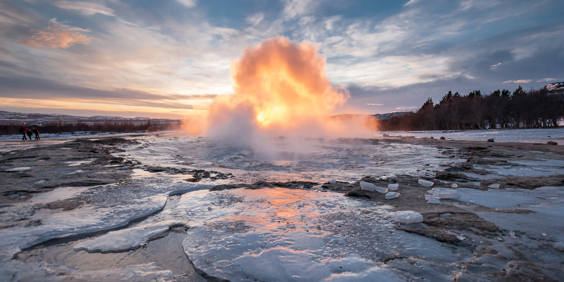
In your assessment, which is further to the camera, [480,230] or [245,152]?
[245,152]

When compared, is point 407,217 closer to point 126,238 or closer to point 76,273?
point 126,238

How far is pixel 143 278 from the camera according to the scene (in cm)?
Answer: 253

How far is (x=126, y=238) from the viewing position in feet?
11.3

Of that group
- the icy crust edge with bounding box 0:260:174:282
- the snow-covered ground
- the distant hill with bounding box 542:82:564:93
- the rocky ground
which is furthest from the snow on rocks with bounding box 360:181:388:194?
the distant hill with bounding box 542:82:564:93

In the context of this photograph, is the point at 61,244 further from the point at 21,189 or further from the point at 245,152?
the point at 245,152

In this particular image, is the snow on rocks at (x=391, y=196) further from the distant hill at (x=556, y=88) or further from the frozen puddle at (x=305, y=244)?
the distant hill at (x=556, y=88)

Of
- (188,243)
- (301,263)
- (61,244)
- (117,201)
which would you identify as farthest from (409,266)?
(117,201)

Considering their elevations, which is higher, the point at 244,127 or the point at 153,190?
the point at 244,127

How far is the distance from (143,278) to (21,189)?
19.5 ft

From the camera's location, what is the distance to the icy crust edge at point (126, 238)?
3.21 metres

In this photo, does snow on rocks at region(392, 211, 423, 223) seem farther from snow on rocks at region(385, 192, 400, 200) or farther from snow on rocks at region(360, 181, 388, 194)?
snow on rocks at region(360, 181, 388, 194)

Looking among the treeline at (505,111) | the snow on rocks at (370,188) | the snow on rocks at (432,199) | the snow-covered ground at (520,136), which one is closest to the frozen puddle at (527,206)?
the snow on rocks at (432,199)

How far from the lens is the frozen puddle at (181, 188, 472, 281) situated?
103 inches

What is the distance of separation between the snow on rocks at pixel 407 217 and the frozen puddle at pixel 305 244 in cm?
16
